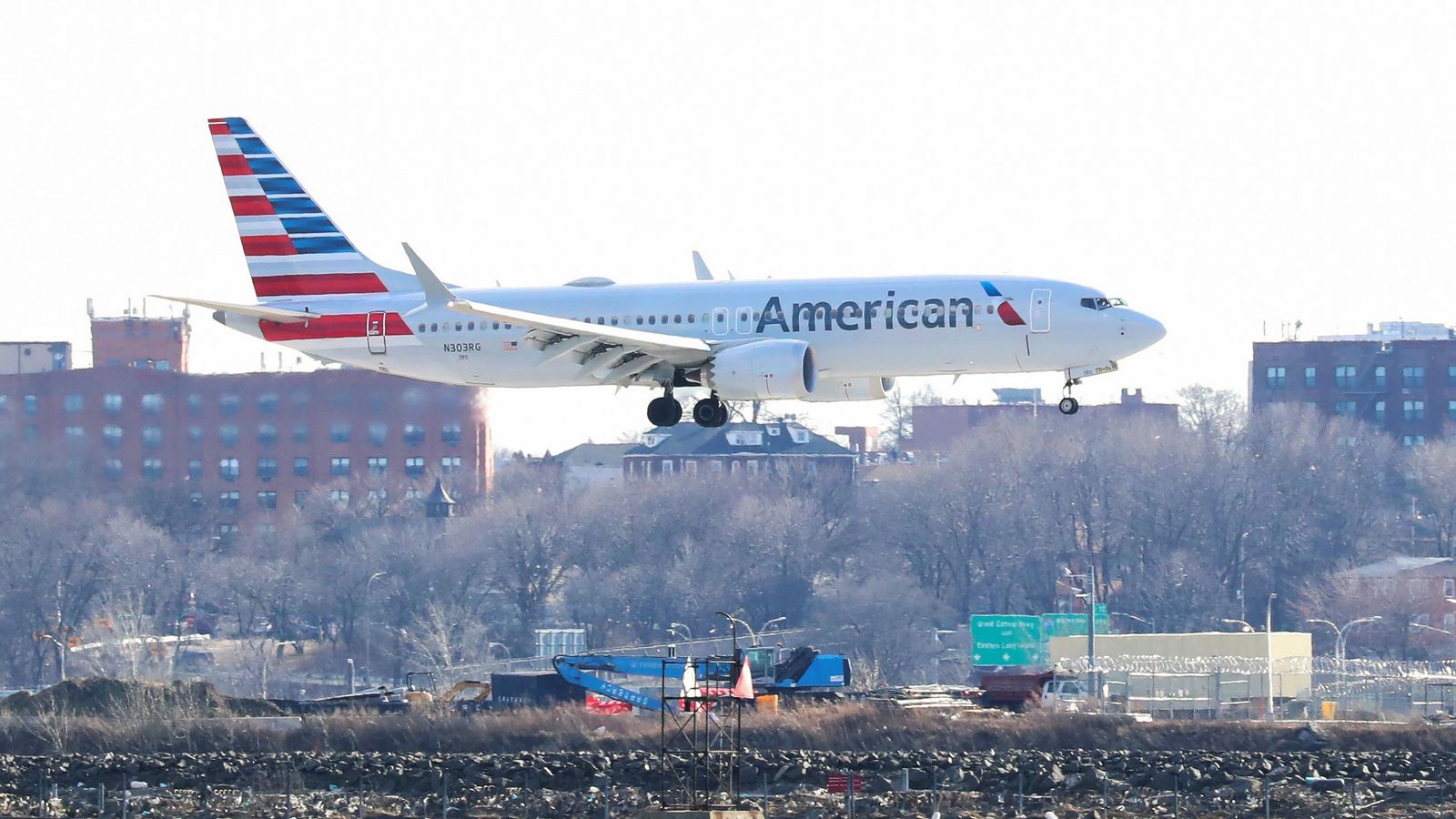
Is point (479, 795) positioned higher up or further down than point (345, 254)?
further down

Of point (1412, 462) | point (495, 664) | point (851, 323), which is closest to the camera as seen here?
point (851, 323)

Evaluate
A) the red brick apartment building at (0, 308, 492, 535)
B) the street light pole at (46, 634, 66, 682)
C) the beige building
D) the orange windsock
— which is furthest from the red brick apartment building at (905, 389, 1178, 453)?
the orange windsock

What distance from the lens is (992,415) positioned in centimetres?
15375

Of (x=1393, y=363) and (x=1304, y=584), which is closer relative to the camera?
(x=1304, y=584)

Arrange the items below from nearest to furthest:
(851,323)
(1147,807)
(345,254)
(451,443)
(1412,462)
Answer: (1147,807) → (851,323) → (345,254) → (451,443) → (1412,462)

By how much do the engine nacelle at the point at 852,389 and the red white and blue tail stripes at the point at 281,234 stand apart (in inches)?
438

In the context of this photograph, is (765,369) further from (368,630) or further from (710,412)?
(368,630)

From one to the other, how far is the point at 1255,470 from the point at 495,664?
146 ft

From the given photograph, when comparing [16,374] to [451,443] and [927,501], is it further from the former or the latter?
[927,501]

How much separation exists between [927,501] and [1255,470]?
57.3 feet

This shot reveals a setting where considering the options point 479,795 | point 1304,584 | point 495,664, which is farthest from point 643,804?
point 1304,584

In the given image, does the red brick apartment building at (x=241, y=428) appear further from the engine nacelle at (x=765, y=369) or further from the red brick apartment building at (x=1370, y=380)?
the red brick apartment building at (x=1370, y=380)

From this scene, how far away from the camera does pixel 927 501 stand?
128 meters

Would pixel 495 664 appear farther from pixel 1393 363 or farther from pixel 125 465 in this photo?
pixel 1393 363
